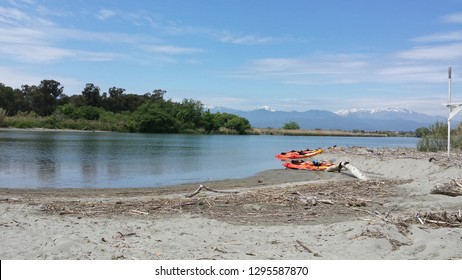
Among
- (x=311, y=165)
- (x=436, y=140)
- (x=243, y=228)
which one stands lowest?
(x=311, y=165)

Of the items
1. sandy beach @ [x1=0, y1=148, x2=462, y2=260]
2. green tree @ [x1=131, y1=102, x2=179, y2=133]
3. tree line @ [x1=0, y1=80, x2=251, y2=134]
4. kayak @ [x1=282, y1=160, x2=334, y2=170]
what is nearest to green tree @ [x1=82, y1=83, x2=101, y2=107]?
tree line @ [x1=0, y1=80, x2=251, y2=134]

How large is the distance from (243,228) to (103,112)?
11228 centimetres

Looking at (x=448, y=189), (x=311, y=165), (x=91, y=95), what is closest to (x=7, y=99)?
(x=91, y=95)

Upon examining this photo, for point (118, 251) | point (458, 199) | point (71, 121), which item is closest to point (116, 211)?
point (118, 251)

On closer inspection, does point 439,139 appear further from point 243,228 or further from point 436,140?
point 243,228

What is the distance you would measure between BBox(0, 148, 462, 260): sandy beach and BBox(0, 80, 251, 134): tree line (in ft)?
311

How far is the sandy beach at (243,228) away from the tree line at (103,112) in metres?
94.8

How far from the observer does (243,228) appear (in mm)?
9695

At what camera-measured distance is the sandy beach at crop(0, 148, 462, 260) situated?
7.55 metres

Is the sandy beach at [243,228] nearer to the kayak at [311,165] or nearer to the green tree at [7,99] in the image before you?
the kayak at [311,165]

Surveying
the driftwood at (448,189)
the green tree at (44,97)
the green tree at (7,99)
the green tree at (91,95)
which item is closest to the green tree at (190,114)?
the green tree at (91,95)

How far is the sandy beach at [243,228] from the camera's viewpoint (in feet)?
24.8

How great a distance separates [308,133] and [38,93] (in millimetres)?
84286

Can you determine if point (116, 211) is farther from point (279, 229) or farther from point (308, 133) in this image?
point (308, 133)
